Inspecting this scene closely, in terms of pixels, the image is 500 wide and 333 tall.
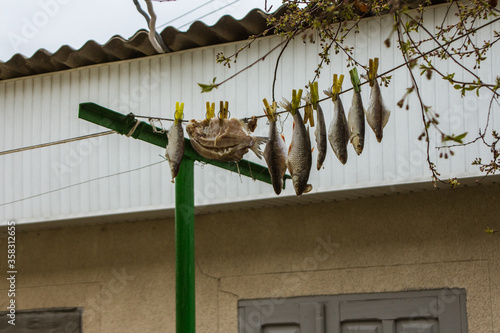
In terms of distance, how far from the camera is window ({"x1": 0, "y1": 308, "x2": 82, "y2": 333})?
8.63 meters

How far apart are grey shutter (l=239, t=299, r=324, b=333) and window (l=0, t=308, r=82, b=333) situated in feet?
6.19

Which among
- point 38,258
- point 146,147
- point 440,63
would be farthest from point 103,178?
point 440,63

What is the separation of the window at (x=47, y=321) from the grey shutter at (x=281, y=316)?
1.89m

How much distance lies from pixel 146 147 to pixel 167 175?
13.3 inches

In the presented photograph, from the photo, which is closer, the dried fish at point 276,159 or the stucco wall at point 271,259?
the dried fish at point 276,159

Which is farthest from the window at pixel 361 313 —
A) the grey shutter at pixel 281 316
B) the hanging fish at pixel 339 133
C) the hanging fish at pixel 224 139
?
the hanging fish at pixel 339 133

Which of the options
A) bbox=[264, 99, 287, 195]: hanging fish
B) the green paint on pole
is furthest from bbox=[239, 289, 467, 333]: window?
bbox=[264, 99, 287, 195]: hanging fish

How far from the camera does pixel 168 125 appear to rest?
743 cm

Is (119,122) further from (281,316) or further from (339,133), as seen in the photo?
(281,316)

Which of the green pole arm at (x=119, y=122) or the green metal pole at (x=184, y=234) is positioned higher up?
the green pole arm at (x=119, y=122)

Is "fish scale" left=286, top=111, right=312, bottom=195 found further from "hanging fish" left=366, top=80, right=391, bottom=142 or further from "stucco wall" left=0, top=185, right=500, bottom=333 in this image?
"stucco wall" left=0, top=185, right=500, bottom=333

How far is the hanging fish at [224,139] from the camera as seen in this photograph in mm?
4457

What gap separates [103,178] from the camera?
782cm

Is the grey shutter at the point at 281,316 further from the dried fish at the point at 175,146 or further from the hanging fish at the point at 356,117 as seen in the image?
the hanging fish at the point at 356,117
